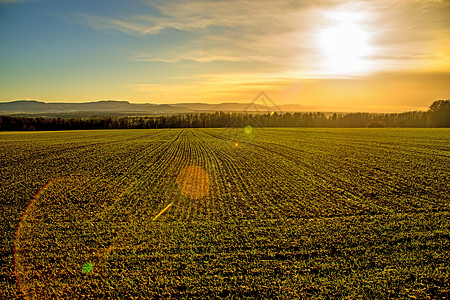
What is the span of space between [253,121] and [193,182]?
8460 cm

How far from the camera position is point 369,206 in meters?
12.0

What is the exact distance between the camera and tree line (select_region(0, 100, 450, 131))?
81.7 m

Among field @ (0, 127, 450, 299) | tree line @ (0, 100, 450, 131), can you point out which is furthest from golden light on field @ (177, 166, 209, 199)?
tree line @ (0, 100, 450, 131)

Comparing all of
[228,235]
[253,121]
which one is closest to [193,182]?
[228,235]

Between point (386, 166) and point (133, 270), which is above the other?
point (386, 166)

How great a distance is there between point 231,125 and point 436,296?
90889mm

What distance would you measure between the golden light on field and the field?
11 centimetres

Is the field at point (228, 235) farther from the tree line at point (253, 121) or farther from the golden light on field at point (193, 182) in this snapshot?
the tree line at point (253, 121)

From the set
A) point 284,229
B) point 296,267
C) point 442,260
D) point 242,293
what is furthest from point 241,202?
point 442,260

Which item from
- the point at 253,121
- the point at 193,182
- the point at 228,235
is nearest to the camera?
the point at 228,235

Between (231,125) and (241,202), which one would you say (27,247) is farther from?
Result: (231,125)

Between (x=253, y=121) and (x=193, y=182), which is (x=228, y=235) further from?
(x=253, y=121)

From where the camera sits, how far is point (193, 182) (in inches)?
655

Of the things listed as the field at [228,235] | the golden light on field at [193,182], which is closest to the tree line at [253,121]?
the golden light on field at [193,182]
